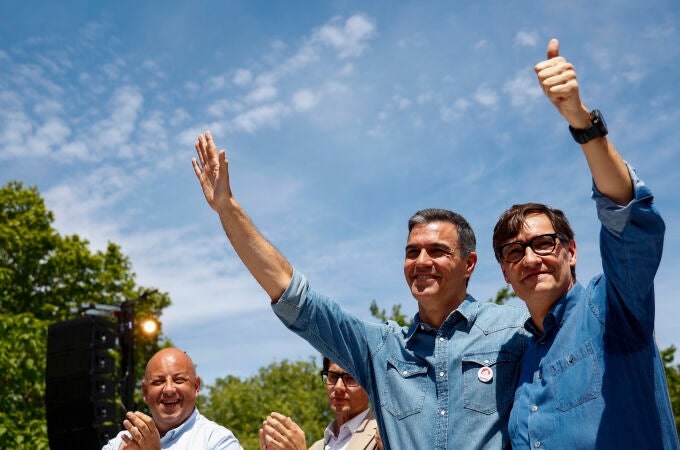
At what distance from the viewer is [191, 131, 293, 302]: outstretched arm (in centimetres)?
272

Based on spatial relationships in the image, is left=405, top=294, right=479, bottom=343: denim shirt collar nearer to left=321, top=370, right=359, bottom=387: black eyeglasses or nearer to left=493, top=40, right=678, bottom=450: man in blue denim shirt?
left=493, top=40, right=678, bottom=450: man in blue denim shirt

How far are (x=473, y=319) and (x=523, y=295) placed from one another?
14.7 inches

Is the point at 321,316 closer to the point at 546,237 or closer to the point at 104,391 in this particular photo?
the point at 546,237

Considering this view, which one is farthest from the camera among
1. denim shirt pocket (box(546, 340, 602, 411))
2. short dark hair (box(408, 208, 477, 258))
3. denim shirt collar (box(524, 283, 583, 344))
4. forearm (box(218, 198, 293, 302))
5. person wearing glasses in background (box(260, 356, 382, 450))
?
person wearing glasses in background (box(260, 356, 382, 450))

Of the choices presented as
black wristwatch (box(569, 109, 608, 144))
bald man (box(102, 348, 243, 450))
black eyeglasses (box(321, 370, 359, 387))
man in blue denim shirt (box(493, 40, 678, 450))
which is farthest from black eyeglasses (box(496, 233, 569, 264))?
bald man (box(102, 348, 243, 450))

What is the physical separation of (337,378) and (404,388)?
67.2 inches

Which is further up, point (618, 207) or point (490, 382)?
point (618, 207)

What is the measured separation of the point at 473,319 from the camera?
2873 millimetres

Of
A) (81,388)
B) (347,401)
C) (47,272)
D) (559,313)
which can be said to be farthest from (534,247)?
(47,272)

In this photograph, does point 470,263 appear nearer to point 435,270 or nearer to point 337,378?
point 435,270

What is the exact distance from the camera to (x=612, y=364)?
86.3 inches

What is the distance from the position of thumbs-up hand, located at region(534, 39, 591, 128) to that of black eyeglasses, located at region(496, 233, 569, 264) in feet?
1.92

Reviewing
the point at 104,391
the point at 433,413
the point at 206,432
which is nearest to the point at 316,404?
the point at 104,391

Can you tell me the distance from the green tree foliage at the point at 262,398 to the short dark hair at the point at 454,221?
24502 mm
